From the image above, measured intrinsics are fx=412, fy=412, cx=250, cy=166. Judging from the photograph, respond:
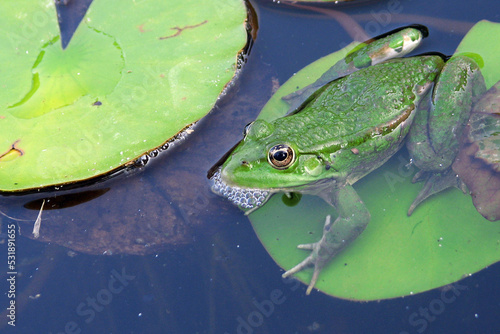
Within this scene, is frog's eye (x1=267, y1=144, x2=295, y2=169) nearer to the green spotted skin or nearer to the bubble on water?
the green spotted skin

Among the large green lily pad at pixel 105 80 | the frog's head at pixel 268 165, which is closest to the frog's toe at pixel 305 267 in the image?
the frog's head at pixel 268 165

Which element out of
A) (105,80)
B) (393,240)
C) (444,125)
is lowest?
(393,240)

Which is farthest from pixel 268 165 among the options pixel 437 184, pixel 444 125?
pixel 444 125

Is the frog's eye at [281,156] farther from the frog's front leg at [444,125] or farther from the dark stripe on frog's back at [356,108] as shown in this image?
the frog's front leg at [444,125]

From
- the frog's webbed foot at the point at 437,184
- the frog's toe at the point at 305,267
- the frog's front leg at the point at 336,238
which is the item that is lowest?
the frog's toe at the point at 305,267

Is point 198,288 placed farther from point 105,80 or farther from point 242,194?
point 105,80
